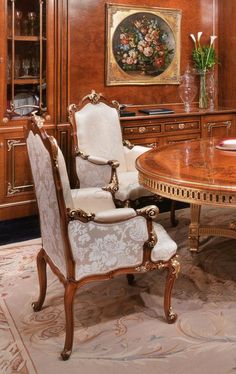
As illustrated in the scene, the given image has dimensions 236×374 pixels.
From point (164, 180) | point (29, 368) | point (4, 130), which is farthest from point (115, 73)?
point (29, 368)

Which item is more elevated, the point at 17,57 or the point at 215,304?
the point at 17,57

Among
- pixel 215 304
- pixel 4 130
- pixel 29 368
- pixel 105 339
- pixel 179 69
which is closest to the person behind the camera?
pixel 29 368

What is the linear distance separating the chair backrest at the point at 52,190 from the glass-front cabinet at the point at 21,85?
1757mm

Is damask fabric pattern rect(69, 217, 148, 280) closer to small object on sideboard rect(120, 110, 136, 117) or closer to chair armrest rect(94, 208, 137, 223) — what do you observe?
chair armrest rect(94, 208, 137, 223)

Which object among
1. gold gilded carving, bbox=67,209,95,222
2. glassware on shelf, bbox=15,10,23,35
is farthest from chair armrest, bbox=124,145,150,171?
gold gilded carving, bbox=67,209,95,222

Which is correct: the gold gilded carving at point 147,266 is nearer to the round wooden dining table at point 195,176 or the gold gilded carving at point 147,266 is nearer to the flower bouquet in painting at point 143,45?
the round wooden dining table at point 195,176

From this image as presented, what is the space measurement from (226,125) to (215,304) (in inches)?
108

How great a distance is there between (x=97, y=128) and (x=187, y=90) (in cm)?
153

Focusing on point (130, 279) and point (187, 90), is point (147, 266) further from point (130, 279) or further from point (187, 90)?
point (187, 90)

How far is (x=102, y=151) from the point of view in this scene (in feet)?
11.4

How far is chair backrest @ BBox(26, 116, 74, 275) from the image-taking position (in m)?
1.70

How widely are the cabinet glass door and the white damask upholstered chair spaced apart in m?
1.84

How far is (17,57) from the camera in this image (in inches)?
143

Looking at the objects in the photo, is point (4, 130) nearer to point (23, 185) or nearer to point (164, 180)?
point (23, 185)
